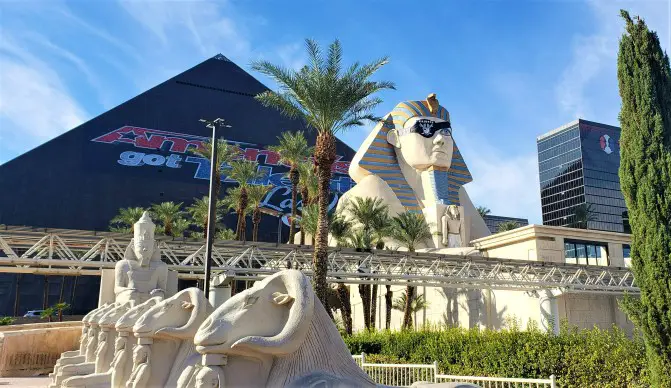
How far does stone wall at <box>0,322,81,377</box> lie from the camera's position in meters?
11.9

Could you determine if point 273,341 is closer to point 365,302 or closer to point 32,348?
point 32,348

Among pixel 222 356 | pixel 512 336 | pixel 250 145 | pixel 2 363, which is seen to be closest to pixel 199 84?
pixel 250 145

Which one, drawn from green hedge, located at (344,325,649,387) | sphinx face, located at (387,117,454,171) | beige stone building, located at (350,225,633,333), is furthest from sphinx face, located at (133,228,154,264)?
sphinx face, located at (387,117,454,171)

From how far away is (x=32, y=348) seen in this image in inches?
496

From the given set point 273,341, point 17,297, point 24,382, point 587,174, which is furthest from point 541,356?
point 587,174

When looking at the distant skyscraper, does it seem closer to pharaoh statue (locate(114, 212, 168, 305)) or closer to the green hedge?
the green hedge

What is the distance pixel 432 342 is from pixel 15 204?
34.3 metres

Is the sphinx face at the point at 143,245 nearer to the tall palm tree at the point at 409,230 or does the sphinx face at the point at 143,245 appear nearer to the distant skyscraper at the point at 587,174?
the tall palm tree at the point at 409,230

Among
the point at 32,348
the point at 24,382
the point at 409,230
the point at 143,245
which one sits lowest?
the point at 24,382

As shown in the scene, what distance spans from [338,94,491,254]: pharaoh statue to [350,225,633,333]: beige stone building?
638 cm

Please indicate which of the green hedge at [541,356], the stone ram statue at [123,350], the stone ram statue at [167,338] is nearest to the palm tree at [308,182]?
the green hedge at [541,356]

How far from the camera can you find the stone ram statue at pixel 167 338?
6.13 m

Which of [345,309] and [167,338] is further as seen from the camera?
[345,309]

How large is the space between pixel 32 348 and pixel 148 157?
1236 inches
